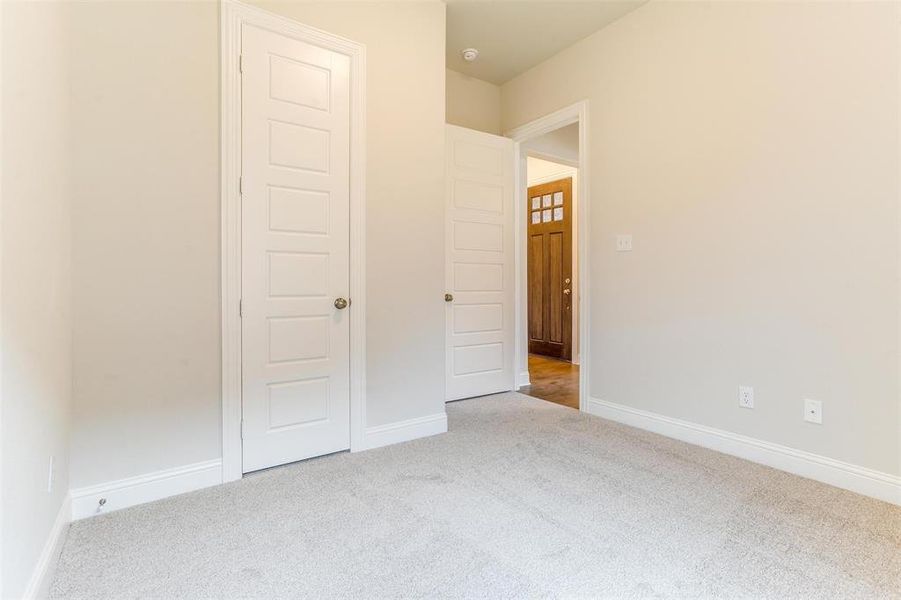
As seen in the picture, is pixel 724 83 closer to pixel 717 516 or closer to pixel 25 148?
pixel 717 516

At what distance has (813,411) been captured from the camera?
2.18 metres

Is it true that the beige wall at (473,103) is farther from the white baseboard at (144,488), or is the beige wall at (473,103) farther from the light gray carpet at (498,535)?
the white baseboard at (144,488)

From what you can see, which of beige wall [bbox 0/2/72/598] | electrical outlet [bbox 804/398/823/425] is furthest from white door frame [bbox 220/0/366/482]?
electrical outlet [bbox 804/398/823/425]

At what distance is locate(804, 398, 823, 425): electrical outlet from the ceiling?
2.67 meters

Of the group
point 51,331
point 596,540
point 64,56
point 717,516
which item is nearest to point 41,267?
point 51,331

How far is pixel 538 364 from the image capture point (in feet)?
17.6

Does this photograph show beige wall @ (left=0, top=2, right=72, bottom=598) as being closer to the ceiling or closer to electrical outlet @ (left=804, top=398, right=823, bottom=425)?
the ceiling

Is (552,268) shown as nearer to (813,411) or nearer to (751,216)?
(751,216)

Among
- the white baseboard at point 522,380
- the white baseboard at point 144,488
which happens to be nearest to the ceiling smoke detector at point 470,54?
the white baseboard at point 522,380

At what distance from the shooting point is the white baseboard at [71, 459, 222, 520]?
1821 millimetres

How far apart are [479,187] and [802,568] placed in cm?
313

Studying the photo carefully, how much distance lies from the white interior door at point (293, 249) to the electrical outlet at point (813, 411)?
2.44 metres

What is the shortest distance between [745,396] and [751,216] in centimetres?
101

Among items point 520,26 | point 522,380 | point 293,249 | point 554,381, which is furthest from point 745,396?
point 520,26
